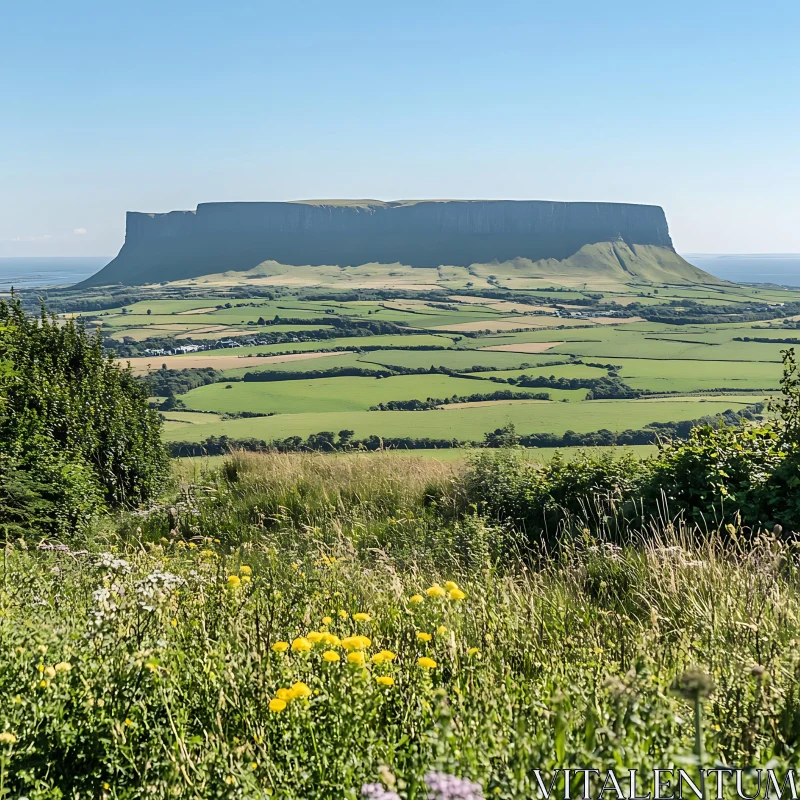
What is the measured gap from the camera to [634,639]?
3533mm

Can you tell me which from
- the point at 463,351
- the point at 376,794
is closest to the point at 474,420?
the point at 376,794

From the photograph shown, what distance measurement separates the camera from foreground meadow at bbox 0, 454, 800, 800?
229cm

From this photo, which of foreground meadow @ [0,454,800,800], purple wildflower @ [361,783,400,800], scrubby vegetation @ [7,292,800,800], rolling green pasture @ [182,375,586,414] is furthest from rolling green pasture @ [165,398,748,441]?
purple wildflower @ [361,783,400,800]

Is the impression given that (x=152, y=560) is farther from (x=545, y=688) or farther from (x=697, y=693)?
(x=697, y=693)

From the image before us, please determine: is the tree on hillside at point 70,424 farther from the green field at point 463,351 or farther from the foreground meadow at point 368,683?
the green field at point 463,351

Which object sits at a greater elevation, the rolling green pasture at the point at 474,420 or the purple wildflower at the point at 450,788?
the purple wildflower at the point at 450,788

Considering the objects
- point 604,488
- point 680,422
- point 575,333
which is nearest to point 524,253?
point 575,333

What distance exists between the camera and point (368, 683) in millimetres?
2568

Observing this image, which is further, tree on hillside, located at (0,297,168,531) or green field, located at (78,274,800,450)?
green field, located at (78,274,800,450)

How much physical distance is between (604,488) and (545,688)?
599cm

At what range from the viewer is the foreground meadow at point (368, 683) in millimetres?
2291

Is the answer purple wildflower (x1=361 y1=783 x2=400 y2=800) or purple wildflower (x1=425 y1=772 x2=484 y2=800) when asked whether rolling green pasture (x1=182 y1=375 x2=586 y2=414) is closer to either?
purple wildflower (x1=361 y1=783 x2=400 y2=800)

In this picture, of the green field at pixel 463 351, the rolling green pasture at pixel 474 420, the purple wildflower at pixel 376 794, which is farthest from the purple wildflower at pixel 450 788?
the green field at pixel 463 351

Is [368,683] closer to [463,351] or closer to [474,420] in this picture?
[474,420]
